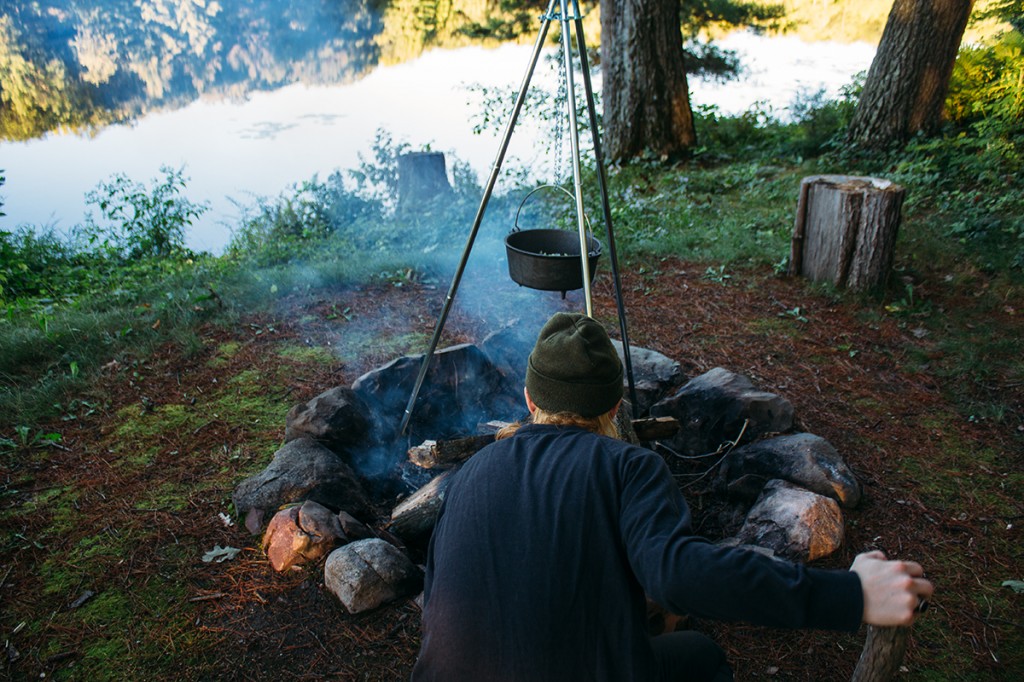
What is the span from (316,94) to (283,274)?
13.0 meters

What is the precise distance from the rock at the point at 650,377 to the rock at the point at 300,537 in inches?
65.7

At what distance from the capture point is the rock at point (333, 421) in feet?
10.5

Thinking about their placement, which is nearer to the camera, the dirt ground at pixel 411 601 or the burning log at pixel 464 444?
the dirt ground at pixel 411 601

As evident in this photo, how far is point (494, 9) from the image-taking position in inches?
527

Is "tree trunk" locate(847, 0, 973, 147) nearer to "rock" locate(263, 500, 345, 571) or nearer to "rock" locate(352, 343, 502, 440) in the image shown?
"rock" locate(352, 343, 502, 440)

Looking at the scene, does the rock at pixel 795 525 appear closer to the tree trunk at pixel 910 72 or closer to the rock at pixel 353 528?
the rock at pixel 353 528

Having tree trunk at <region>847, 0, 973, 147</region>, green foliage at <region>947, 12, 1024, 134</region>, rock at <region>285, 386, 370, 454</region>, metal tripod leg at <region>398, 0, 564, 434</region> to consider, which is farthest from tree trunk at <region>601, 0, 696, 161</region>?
rock at <region>285, 386, 370, 454</region>

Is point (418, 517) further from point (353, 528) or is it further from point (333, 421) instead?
point (333, 421)

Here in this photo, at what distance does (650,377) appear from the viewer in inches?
143

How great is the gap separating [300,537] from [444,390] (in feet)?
3.94

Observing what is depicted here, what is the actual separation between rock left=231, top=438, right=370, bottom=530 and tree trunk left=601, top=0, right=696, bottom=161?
21.7 ft

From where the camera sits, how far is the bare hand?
1259 mm

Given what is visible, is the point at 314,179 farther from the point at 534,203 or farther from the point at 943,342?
the point at 943,342

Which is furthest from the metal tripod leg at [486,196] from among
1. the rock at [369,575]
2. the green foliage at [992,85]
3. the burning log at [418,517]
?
the green foliage at [992,85]
